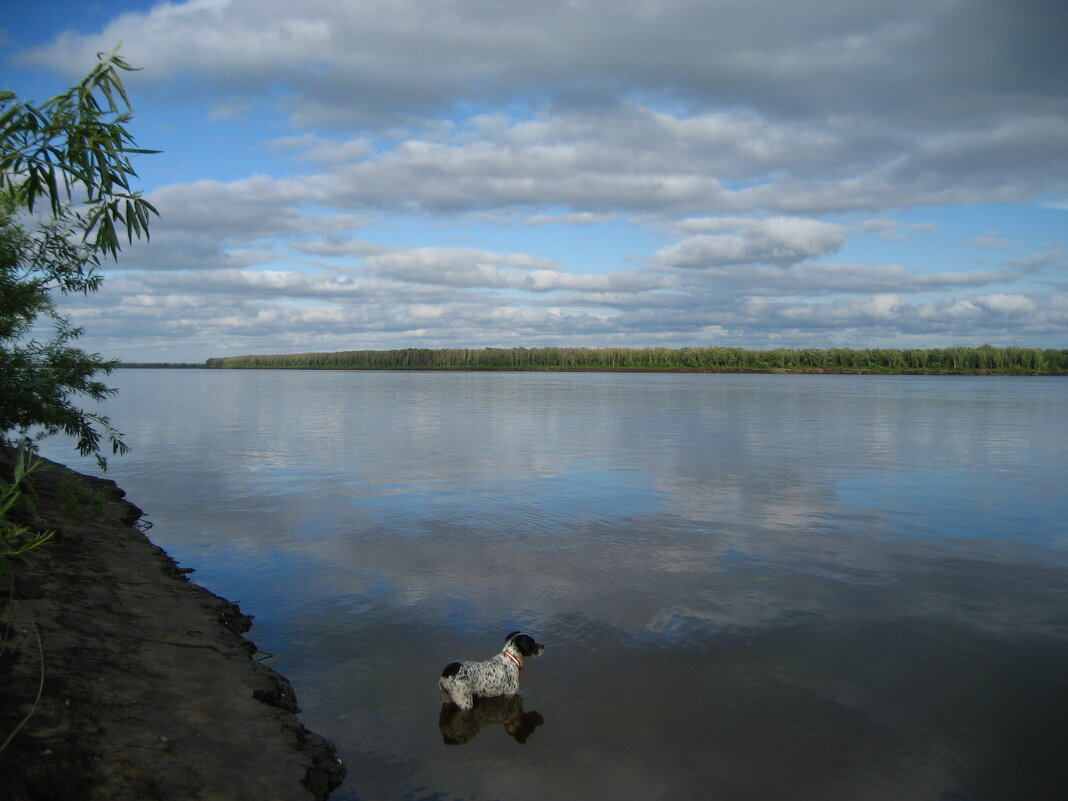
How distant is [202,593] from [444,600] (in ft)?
10.3

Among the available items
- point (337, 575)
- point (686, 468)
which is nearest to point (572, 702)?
point (337, 575)

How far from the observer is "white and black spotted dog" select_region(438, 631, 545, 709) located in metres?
6.90

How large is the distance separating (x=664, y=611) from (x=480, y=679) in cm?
331

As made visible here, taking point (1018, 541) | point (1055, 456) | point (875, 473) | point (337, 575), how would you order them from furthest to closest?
point (1055, 456)
point (875, 473)
point (1018, 541)
point (337, 575)

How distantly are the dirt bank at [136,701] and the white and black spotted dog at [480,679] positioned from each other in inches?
48.2

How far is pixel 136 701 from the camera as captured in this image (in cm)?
580

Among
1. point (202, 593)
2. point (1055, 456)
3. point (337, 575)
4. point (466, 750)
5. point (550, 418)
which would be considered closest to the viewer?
point (466, 750)

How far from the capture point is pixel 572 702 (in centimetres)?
714

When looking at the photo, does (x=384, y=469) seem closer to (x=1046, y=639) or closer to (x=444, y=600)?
(x=444, y=600)

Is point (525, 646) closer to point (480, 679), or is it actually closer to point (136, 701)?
point (480, 679)

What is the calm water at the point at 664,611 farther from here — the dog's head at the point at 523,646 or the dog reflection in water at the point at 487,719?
the dog's head at the point at 523,646

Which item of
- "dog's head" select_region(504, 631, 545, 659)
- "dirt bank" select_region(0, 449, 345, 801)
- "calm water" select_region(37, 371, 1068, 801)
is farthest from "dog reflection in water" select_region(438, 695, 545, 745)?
"dirt bank" select_region(0, 449, 345, 801)

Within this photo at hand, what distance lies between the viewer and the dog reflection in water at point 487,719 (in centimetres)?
663

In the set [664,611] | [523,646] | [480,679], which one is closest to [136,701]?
[480,679]
